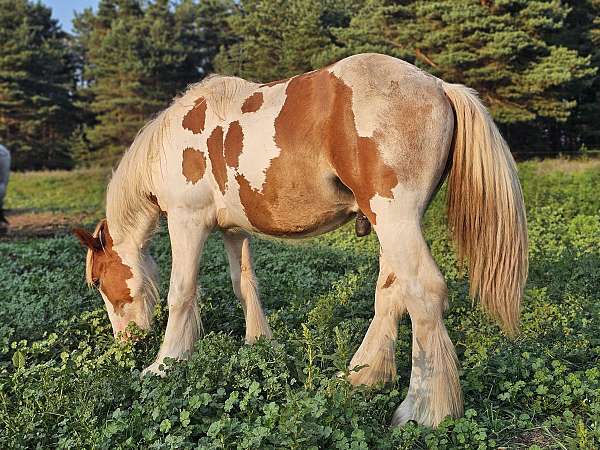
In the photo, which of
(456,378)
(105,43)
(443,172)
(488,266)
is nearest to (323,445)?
(456,378)

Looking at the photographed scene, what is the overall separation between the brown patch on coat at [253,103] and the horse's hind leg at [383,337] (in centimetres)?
126

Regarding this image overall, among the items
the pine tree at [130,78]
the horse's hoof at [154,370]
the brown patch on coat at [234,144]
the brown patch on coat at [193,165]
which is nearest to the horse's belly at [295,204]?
the brown patch on coat at [234,144]

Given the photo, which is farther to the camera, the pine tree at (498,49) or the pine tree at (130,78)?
the pine tree at (130,78)

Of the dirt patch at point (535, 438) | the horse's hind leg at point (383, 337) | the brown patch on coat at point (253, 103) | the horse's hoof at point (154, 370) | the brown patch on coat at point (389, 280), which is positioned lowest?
the horse's hoof at point (154, 370)

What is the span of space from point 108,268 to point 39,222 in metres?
10.1

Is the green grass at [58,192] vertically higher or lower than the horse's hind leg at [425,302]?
lower

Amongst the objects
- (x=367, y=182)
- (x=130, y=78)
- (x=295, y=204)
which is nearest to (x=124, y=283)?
(x=295, y=204)

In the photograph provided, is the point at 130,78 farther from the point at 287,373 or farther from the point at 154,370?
the point at 287,373

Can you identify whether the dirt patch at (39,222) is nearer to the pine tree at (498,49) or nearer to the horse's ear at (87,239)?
the horse's ear at (87,239)

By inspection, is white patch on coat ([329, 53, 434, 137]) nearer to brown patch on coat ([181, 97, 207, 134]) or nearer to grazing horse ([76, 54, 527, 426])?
grazing horse ([76, 54, 527, 426])

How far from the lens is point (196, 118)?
3732mm

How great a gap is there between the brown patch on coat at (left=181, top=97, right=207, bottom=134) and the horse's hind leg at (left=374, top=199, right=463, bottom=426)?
1486mm

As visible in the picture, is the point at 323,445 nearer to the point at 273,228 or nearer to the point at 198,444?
the point at 198,444

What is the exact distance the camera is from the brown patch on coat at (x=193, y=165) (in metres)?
Answer: 3.65
